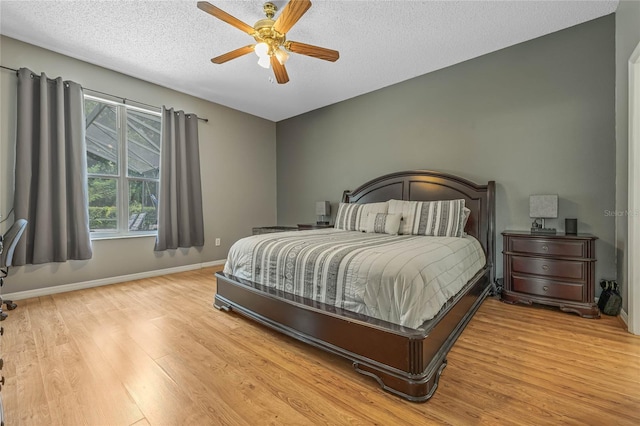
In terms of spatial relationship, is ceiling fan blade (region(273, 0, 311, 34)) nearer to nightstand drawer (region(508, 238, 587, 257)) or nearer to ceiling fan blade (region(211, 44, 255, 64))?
ceiling fan blade (region(211, 44, 255, 64))

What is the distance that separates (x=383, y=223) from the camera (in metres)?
3.28

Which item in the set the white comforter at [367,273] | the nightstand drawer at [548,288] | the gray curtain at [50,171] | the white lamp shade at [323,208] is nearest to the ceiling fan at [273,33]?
the white comforter at [367,273]

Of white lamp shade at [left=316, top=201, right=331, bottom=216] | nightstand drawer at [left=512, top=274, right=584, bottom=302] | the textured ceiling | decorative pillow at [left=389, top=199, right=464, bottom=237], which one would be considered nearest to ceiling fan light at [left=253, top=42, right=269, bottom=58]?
the textured ceiling

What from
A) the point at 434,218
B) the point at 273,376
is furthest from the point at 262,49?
the point at 273,376

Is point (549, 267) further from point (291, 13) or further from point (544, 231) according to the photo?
point (291, 13)

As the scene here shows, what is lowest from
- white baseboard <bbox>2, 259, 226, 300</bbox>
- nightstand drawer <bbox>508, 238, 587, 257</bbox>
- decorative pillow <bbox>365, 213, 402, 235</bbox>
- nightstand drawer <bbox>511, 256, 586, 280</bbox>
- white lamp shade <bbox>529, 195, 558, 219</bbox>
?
white baseboard <bbox>2, 259, 226, 300</bbox>

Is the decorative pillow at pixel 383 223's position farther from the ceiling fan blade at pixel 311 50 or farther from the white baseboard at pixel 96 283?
the white baseboard at pixel 96 283

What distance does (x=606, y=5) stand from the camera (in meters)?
2.52

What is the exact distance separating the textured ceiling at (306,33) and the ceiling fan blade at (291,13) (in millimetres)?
351

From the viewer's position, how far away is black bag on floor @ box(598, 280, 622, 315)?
244 cm

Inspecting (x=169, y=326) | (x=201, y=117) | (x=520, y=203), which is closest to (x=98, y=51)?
(x=201, y=117)

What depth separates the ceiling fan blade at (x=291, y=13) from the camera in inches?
80.1

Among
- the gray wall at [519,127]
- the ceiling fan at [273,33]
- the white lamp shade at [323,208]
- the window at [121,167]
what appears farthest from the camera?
the white lamp shade at [323,208]

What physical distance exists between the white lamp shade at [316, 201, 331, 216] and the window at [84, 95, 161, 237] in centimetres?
248
